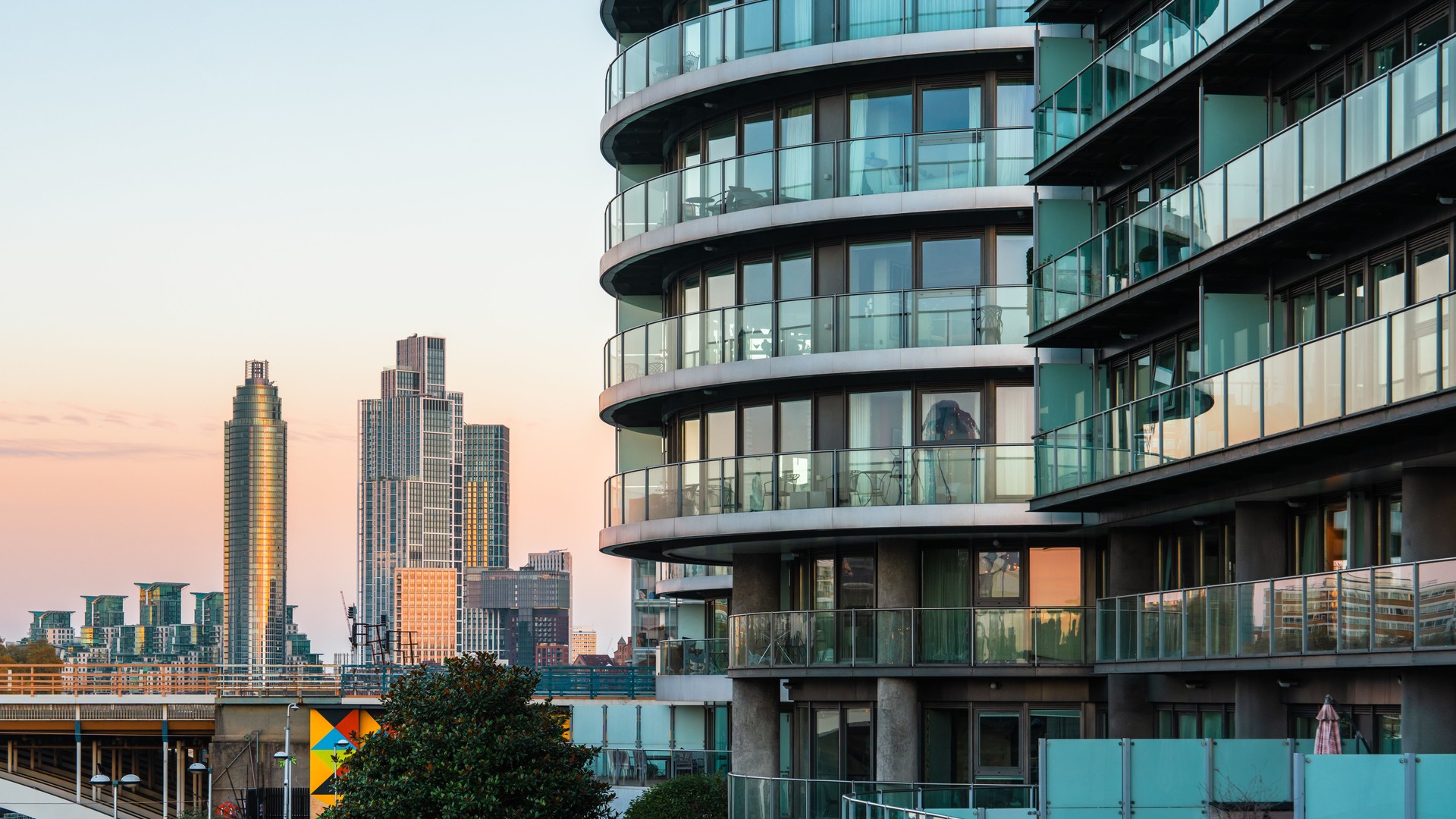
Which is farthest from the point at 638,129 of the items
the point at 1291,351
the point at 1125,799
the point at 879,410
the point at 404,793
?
the point at 1125,799

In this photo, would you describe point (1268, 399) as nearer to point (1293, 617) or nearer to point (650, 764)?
point (1293, 617)

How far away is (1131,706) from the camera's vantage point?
34.4m

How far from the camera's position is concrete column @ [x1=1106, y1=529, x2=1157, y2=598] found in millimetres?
34844

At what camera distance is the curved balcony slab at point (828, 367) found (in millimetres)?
37125

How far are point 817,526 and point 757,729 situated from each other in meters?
5.35

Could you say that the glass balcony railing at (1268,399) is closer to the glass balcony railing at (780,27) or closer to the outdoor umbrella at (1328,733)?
the outdoor umbrella at (1328,733)

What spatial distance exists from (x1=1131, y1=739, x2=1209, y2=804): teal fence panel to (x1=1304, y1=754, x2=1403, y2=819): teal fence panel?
14.5ft

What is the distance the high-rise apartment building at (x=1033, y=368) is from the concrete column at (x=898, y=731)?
3.2 inches

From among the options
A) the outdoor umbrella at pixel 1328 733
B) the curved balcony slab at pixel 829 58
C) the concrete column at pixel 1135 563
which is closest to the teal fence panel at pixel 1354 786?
the outdoor umbrella at pixel 1328 733

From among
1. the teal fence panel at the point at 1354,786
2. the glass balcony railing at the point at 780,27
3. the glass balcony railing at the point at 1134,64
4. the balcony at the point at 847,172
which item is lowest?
the teal fence panel at the point at 1354,786

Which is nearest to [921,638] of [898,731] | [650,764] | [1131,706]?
[898,731]

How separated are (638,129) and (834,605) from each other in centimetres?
1190

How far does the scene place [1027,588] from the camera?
123 ft

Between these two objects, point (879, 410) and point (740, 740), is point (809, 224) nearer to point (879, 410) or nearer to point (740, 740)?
point (879, 410)
